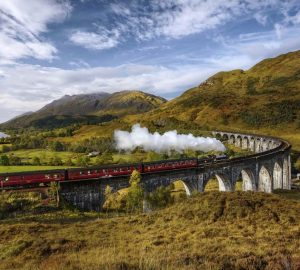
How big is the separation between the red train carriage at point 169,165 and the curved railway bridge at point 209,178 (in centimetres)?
49

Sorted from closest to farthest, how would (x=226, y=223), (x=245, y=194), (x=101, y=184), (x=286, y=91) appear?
(x=226, y=223)
(x=245, y=194)
(x=101, y=184)
(x=286, y=91)

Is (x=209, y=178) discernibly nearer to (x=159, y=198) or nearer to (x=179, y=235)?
(x=159, y=198)

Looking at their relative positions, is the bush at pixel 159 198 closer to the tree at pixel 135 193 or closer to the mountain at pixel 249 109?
the tree at pixel 135 193

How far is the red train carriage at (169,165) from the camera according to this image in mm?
33531

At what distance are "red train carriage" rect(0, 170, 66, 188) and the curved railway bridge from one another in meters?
1.04

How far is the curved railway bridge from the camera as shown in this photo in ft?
96.4

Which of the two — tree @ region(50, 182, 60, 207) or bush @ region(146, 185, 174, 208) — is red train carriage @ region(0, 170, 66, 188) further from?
bush @ region(146, 185, 174, 208)

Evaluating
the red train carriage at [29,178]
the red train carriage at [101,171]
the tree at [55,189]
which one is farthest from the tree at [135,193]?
the tree at [55,189]

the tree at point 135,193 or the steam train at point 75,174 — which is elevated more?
the steam train at point 75,174

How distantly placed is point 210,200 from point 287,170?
129ft

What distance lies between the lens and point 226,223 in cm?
2177

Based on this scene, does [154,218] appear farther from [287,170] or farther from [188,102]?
[188,102]

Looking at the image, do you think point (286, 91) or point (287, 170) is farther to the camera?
point (286, 91)

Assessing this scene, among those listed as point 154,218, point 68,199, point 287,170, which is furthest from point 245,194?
point 287,170
